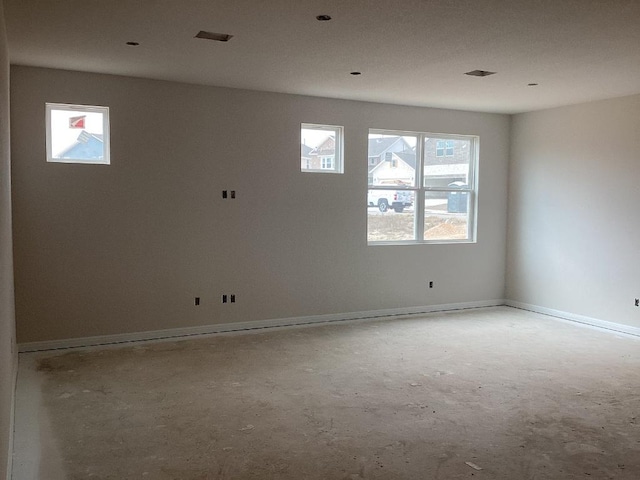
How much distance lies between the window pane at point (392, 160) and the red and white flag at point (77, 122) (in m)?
3.17

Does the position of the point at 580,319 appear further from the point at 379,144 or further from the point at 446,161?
the point at 379,144

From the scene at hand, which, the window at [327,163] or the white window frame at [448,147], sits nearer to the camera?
the window at [327,163]

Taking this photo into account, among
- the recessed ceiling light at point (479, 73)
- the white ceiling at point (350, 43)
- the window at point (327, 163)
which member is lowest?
the window at point (327, 163)

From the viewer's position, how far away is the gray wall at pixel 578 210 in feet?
19.7

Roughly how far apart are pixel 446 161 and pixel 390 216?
1.12 m

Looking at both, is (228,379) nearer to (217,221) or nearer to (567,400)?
(217,221)

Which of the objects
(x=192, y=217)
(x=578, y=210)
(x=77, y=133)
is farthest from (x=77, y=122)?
(x=578, y=210)

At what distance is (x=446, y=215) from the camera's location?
7.24 metres

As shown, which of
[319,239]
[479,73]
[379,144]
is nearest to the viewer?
[479,73]

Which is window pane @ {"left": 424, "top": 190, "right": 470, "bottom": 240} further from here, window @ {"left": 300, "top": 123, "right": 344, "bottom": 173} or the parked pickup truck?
window @ {"left": 300, "top": 123, "right": 344, "bottom": 173}

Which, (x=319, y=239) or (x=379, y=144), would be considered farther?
(x=379, y=144)

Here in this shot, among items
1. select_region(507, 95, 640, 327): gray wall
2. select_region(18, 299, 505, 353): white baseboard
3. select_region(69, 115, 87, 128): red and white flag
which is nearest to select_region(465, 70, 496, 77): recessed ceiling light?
select_region(507, 95, 640, 327): gray wall

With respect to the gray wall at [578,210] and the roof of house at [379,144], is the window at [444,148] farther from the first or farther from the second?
the gray wall at [578,210]

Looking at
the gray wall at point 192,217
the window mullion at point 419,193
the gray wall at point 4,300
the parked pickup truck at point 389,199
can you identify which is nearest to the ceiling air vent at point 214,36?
the gray wall at point 4,300
